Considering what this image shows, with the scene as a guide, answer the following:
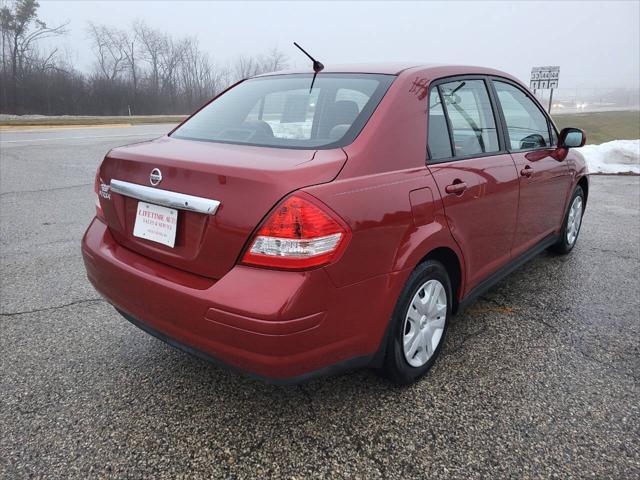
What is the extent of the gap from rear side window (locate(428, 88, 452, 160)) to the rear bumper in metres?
0.74

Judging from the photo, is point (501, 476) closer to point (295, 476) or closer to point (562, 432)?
point (562, 432)

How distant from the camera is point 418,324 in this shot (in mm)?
2367

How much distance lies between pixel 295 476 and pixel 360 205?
3.59ft

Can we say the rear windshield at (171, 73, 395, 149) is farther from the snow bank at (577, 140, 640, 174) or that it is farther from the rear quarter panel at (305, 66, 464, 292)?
the snow bank at (577, 140, 640, 174)

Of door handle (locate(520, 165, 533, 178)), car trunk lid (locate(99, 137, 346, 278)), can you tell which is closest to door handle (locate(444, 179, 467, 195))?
car trunk lid (locate(99, 137, 346, 278))

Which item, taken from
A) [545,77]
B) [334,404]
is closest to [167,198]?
[334,404]

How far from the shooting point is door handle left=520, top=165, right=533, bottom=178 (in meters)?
3.11

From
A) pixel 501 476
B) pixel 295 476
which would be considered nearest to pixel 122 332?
pixel 295 476

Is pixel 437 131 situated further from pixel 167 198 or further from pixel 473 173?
pixel 167 198

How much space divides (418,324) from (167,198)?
1.32 metres

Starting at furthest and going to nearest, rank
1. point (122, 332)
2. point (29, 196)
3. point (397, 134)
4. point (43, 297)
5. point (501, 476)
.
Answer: point (29, 196) → point (43, 297) → point (122, 332) → point (397, 134) → point (501, 476)

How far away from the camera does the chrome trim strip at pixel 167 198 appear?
6.13 feet

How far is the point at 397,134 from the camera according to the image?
7.16 ft

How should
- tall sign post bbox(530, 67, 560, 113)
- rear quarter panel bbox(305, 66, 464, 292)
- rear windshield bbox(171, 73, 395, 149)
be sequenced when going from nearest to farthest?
rear quarter panel bbox(305, 66, 464, 292)
rear windshield bbox(171, 73, 395, 149)
tall sign post bbox(530, 67, 560, 113)
